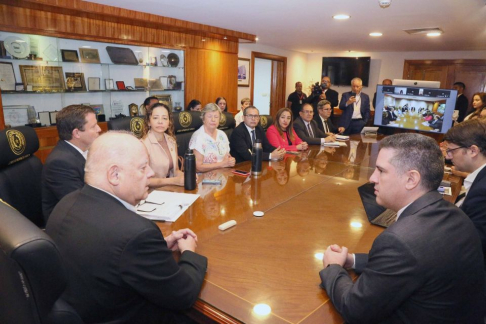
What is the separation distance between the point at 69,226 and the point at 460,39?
7322 mm

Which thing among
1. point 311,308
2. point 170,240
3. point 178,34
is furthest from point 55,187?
point 178,34

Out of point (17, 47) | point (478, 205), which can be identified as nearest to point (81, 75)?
point (17, 47)

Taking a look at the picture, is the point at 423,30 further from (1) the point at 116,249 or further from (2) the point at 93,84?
(1) the point at 116,249

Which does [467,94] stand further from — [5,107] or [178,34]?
[5,107]

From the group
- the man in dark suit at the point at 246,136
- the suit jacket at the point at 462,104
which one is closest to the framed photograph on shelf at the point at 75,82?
the man in dark suit at the point at 246,136

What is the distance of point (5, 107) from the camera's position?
3.60m

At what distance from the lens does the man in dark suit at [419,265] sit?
0.94 m

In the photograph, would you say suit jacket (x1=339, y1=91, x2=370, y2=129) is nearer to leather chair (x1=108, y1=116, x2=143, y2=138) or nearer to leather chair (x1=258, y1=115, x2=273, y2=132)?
leather chair (x1=258, y1=115, x2=273, y2=132)

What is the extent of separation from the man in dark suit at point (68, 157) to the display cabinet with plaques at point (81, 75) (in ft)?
6.99

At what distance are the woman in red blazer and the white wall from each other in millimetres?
4146

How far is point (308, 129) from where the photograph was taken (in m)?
4.43

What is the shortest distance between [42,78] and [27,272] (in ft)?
12.6

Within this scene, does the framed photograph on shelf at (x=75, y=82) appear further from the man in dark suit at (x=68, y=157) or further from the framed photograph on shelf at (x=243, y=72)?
the framed photograph on shelf at (x=243, y=72)

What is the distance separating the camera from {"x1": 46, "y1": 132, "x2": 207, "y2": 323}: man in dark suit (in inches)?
38.5
